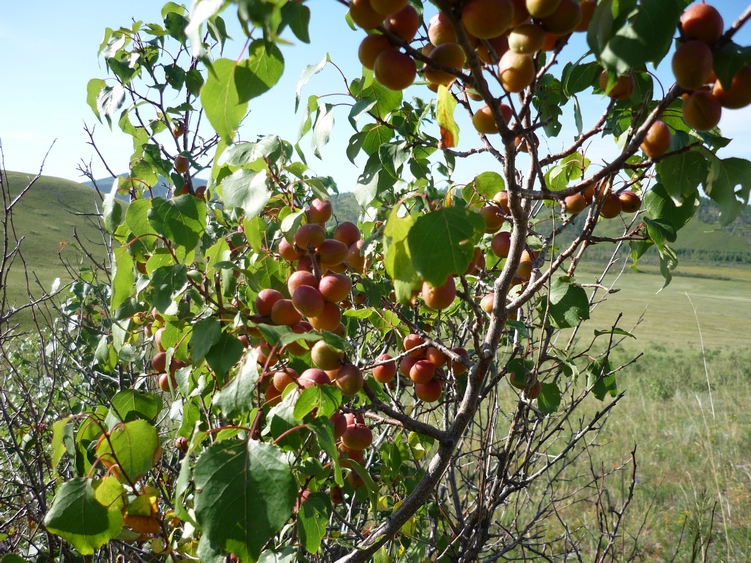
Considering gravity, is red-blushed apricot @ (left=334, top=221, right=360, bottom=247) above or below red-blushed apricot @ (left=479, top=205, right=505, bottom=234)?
below

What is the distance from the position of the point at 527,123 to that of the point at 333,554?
6.00 feet

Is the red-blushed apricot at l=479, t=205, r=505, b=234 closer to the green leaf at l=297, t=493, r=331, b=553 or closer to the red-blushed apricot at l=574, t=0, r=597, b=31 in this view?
the red-blushed apricot at l=574, t=0, r=597, b=31

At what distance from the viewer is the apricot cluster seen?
0.60 meters

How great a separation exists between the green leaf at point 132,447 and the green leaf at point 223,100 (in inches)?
25.2

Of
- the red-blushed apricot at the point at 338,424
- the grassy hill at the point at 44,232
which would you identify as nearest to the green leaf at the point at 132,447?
the red-blushed apricot at the point at 338,424

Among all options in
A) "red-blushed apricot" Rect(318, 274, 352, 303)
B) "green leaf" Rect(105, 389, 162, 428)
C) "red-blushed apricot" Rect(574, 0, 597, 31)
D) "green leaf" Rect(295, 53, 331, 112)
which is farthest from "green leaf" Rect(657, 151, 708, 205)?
"green leaf" Rect(105, 389, 162, 428)

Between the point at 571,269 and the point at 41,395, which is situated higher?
the point at 571,269

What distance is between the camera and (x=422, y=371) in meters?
1.27

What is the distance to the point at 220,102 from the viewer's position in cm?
69

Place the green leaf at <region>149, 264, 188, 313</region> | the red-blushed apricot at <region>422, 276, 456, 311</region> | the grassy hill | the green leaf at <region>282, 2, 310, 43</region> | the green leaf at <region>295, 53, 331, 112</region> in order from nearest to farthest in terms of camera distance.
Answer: the green leaf at <region>282, 2, 310, 43</region> → the red-blushed apricot at <region>422, 276, 456, 311</region> → the green leaf at <region>149, 264, 188, 313</region> → the green leaf at <region>295, 53, 331, 112</region> → the grassy hill

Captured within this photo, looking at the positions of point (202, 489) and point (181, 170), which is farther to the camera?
point (181, 170)

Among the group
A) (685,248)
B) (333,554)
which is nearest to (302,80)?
(333,554)

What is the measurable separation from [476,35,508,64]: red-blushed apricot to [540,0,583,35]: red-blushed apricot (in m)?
0.09

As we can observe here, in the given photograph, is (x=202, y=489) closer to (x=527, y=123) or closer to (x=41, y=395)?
(x=527, y=123)
